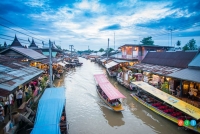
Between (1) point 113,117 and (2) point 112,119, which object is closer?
(2) point 112,119

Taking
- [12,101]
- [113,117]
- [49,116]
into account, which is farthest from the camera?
[113,117]

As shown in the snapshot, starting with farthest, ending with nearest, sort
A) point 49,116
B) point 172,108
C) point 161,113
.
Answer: point 172,108, point 161,113, point 49,116

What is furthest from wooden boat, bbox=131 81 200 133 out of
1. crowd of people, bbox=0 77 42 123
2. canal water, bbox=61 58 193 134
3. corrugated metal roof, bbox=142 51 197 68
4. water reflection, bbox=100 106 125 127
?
crowd of people, bbox=0 77 42 123

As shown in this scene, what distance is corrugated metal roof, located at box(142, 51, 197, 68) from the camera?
1845 centimetres

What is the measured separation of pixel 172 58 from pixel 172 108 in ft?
34.2

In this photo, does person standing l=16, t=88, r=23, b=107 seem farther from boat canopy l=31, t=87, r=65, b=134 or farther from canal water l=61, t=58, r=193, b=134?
canal water l=61, t=58, r=193, b=134

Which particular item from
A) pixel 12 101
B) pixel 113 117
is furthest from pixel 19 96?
pixel 113 117

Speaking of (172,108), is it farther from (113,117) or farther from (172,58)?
(172,58)

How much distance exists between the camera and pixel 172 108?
13.4 m

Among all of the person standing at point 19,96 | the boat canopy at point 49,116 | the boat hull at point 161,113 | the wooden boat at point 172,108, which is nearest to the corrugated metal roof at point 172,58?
the wooden boat at point 172,108

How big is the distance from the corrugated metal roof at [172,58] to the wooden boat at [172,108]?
6.85 meters

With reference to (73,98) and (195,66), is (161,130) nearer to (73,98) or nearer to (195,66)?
(195,66)

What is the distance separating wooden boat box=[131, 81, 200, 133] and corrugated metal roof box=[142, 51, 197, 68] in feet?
22.5

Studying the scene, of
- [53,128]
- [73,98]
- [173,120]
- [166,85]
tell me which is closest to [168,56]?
[166,85]
